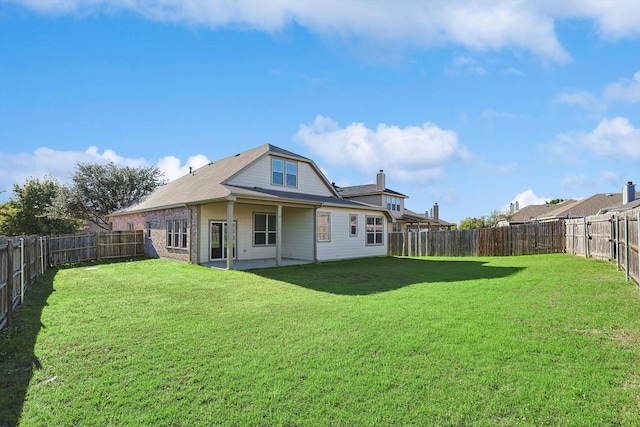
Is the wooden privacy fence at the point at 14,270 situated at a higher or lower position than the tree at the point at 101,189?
lower

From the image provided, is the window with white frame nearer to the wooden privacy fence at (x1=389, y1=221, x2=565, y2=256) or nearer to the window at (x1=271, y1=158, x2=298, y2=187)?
the window at (x1=271, y1=158, x2=298, y2=187)

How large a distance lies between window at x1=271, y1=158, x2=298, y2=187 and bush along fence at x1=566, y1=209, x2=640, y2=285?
13.4 meters

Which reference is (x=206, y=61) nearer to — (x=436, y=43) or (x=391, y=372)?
Result: (x=436, y=43)

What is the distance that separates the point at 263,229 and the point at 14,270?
11.1 m

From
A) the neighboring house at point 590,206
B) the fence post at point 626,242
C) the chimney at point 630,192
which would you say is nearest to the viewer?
the fence post at point 626,242

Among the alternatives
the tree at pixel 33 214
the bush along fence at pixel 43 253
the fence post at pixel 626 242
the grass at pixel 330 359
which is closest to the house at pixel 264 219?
the bush along fence at pixel 43 253

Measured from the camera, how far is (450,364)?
3943mm

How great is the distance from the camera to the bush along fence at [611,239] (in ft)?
26.8

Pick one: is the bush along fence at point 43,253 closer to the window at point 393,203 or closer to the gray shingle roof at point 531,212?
the window at point 393,203

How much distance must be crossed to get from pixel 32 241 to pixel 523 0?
49.8 ft

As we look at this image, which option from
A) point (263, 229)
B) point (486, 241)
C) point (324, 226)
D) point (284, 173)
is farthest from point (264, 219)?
point (486, 241)

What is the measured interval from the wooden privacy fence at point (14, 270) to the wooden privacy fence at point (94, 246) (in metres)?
5.26

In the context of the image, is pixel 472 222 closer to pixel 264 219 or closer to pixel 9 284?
pixel 264 219

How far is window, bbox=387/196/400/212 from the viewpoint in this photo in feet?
114
